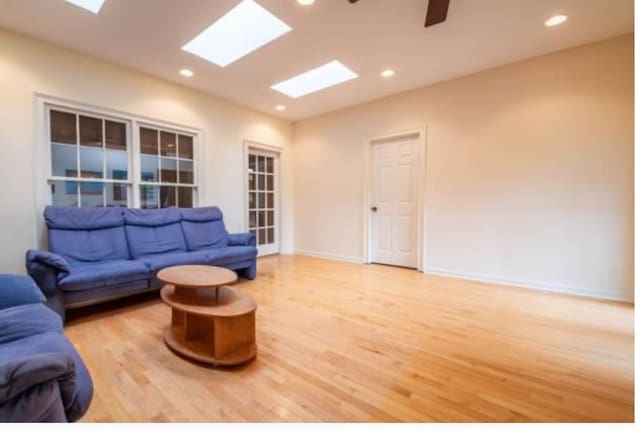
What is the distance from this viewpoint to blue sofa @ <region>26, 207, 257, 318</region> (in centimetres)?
241

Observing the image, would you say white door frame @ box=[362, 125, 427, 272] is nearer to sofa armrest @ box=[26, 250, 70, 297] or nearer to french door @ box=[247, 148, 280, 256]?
french door @ box=[247, 148, 280, 256]

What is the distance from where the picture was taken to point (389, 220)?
464cm

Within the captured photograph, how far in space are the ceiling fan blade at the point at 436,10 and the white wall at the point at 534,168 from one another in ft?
4.81

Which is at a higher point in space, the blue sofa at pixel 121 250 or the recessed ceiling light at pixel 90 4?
the recessed ceiling light at pixel 90 4

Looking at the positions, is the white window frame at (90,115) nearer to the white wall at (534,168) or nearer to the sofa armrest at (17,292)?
the sofa armrest at (17,292)

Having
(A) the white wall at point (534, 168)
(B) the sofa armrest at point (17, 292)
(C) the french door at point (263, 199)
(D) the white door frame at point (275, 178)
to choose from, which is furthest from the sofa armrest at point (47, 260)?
(A) the white wall at point (534, 168)

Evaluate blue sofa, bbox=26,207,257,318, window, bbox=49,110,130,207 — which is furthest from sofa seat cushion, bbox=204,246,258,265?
window, bbox=49,110,130,207

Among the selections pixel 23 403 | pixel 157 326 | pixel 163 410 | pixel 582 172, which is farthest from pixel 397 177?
pixel 23 403

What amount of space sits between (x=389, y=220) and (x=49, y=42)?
4649 mm

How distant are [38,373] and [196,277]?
1.31m

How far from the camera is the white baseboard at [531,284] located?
301cm

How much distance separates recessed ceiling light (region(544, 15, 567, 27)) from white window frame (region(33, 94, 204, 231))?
426 cm

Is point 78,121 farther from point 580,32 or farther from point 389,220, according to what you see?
point 580,32

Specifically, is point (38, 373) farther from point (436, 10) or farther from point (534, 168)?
point (534, 168)
